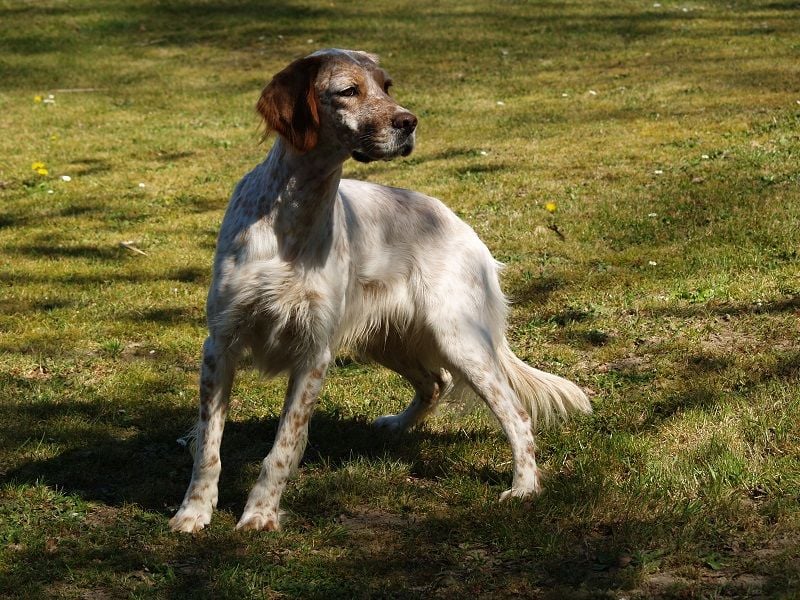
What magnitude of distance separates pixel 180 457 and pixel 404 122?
1.82 metres

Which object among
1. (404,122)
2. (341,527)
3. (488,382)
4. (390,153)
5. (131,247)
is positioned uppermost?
(404,122)

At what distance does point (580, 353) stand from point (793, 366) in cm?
110

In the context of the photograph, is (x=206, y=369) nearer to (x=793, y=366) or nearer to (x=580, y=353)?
(x=580, y=353)

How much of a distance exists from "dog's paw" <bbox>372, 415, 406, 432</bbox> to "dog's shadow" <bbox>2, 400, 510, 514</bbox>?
3 cm

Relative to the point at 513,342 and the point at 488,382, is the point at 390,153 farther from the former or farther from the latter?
the point at 513,342

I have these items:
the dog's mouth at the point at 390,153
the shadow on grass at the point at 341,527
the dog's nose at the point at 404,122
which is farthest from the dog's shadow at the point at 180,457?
the dog's nose at the point at 404,122

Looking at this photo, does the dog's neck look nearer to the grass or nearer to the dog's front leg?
the dog's front leg

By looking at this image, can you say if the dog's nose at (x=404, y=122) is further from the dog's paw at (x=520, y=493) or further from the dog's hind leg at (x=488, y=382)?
the dog's paw at (x=520, y=493)

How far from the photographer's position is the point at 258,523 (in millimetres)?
3979

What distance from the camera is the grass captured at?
3732 mm

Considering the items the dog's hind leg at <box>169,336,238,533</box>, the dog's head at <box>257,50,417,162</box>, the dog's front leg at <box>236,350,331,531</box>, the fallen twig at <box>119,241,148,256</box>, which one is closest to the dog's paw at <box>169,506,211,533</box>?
the dog's hind leg at <box>169,336,238,533</box>

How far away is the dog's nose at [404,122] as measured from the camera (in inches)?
154

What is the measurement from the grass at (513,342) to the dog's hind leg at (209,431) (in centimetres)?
11

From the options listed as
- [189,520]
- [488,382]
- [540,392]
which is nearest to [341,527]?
[189,520]
